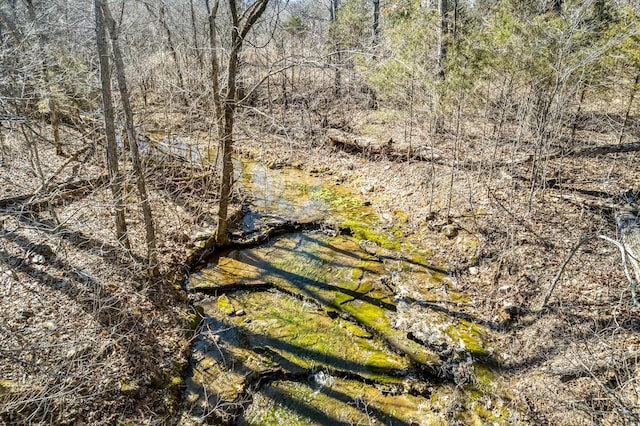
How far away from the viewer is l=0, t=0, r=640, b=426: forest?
5.07 m

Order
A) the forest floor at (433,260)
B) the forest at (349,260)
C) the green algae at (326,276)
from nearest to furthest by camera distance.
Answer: the forest floor at (433,260)
the forest at (349,260)
the green algae at (326,276)

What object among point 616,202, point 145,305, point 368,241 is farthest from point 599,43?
point 145,305

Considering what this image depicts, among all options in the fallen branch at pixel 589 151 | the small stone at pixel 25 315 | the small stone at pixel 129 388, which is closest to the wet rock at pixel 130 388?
the small stone at pixel 129 388

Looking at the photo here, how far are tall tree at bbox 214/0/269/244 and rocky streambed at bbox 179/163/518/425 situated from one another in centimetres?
108

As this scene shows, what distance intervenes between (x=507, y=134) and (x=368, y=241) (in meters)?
6.38

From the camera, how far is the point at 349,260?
858 cm

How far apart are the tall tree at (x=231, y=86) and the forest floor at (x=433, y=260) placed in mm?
508

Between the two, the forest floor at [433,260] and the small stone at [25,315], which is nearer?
the forest floor at [433,260]

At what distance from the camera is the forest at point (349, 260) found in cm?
507

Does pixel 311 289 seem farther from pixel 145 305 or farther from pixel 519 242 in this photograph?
pixel 519 242

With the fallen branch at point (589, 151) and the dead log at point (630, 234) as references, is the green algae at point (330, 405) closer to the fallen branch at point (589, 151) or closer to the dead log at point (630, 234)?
the dead log at point (630, 234)

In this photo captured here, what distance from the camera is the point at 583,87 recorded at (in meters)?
8.56

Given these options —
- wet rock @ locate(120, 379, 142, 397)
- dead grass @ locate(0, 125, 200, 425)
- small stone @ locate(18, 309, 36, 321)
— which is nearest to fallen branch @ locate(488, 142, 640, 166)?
dead grass @ locate(0, 125, 200, 425)

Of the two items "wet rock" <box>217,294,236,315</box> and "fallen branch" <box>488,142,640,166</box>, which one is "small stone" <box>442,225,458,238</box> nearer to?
"fallen branch" <box>488,142,640,166</box>
